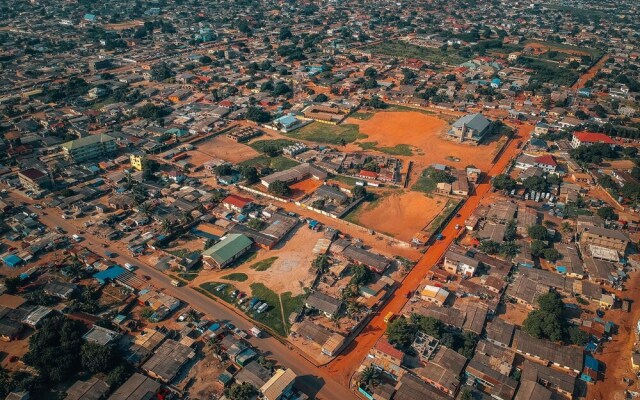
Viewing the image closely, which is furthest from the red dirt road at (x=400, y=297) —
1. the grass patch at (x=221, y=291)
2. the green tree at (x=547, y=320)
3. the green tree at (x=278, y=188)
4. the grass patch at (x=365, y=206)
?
the green tree at (x=278, y=188)

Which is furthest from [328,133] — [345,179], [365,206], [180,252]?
[180,252]

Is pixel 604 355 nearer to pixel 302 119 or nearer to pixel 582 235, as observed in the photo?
pixel 582 235

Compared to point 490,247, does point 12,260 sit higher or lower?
higher

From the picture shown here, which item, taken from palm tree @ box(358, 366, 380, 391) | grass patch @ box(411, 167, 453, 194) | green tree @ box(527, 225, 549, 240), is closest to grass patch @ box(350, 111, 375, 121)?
grass patch @ box(411, 167, 453, 194)

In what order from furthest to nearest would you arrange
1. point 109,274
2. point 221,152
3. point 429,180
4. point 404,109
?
point 404,109
point 221,152
point 429,180
point 109,274

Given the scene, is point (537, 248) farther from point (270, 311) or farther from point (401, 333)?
point (270, 311)

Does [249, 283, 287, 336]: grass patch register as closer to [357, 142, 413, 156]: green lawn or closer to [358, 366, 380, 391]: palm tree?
[358, 366, 380, 391]: palm tree
